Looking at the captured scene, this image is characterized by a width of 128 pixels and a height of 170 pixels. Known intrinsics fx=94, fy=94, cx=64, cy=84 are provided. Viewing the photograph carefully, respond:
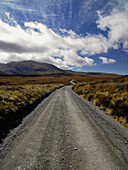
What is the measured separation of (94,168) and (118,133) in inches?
123

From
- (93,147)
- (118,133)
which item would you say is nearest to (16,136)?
(93,147)

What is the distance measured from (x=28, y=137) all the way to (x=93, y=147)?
329 cm

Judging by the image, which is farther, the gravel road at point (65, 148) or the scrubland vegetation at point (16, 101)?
the scrubland vegetation at point (16, 101)

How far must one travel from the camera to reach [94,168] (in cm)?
321

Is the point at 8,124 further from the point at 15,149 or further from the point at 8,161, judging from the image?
the point at 8,161

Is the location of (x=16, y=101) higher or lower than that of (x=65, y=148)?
higher

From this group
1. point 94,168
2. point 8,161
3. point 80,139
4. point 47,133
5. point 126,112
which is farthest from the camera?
point 126,112

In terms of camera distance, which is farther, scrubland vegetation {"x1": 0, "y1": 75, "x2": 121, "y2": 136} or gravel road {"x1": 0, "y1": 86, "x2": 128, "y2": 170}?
scrubland vegetation {"x1": 0, "y1": 75, "x2": 121, "y2": 136}

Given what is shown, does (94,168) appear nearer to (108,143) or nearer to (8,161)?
(108,143)

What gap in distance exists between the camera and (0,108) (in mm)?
7301

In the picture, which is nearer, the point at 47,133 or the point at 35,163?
the point at 35,163

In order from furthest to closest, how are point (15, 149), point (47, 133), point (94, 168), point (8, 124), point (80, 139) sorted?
point (8, 124), point (47, 133), point (80, 139), point (15, 149), point (94, 168)

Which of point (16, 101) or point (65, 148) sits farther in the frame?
point (16, 101)

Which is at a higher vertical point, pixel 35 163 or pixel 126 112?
pixel 126 112
